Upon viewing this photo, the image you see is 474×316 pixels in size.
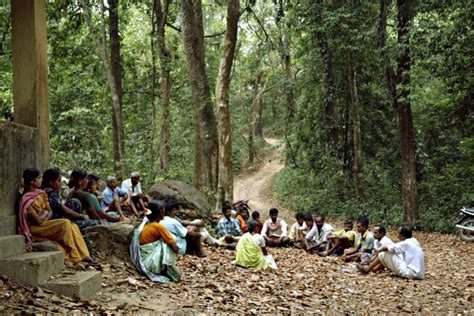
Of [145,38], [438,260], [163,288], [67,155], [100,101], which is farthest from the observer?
[145,38]

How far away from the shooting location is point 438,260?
35.6 ft

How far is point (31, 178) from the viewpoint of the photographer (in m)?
6.14

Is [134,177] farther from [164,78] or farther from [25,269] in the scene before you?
[164,78]

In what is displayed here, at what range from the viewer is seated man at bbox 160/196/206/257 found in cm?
863

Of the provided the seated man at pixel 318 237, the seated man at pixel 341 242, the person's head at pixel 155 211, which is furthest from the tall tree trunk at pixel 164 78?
the person's head at pixel 155 211

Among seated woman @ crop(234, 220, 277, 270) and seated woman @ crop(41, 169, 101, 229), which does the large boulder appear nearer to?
seated woman @ crop(234, 220, 277, 270)

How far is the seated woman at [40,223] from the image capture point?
6.12 meters

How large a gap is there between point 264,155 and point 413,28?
22.7m

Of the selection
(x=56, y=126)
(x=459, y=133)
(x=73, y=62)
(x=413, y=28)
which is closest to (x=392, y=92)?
(x=413, y=28)

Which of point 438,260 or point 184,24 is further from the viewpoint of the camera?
point 184,24

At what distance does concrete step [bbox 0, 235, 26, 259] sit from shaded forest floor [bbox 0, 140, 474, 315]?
49 cm

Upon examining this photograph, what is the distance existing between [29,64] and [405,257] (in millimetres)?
7356

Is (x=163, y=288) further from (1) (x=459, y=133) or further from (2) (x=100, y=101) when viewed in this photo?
(1) (x=459, y=133)

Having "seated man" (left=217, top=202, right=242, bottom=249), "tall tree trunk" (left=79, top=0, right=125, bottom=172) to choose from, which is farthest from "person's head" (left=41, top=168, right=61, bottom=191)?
"tall tree trunk" (left=79, top=0, right=125, bottom=172)
